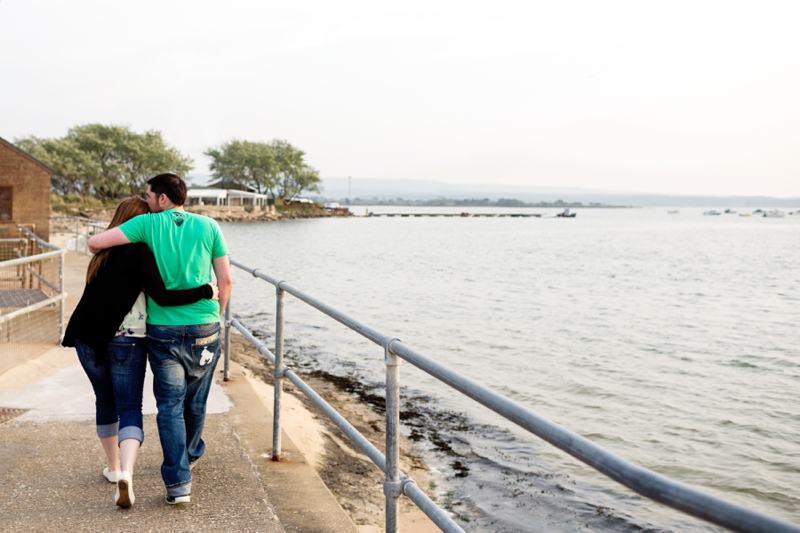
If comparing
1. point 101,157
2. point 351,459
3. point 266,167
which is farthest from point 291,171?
point 351,459

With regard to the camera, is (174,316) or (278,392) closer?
(174,316)

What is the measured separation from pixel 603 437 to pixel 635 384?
4.16 metres

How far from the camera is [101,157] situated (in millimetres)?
94188

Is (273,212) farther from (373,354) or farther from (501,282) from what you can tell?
(373,354)

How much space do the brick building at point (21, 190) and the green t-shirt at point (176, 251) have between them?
25452mm

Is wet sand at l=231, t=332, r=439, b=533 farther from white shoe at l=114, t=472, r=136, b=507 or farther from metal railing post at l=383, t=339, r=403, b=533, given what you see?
metal railing post at l=383, t=339, r=403, b=533

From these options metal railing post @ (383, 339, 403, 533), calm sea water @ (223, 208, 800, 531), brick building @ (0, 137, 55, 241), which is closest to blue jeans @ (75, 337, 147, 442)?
metal railing post @ (383, 339, 403, 533)

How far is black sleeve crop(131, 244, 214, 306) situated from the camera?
3.63 metres

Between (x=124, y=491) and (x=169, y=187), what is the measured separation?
1.60 metres

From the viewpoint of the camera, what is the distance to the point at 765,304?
30.8 meters

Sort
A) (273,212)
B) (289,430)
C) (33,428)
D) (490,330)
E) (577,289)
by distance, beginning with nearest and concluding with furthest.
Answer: (33,428) < (289,430) < (490,330) < (577,289) < (273,212)

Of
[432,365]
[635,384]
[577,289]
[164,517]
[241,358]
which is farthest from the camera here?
[577,289]

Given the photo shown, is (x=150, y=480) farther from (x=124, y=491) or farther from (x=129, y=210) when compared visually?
(x=129, y=210)

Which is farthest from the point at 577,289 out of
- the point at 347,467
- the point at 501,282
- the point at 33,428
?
the point at 33,428
